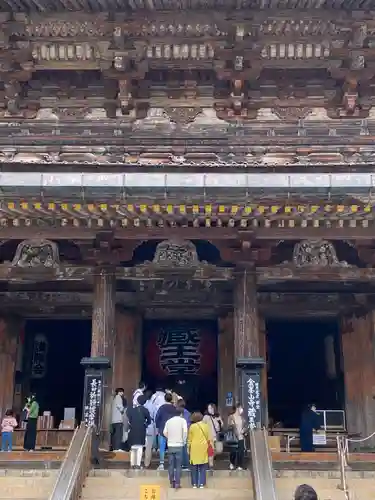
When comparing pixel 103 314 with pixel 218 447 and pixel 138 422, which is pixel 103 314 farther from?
pixel 218 447

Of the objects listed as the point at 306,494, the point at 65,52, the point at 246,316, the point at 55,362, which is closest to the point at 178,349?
the point at 55,362

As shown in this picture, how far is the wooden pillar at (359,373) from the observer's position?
42.3 feet

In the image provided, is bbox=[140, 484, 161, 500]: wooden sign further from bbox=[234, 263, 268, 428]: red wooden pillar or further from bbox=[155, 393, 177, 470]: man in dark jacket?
bbox=[234, 263, 268, 428]: red wooden pillar

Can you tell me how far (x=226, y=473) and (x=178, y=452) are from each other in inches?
40.0

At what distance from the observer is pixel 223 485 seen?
333 inches

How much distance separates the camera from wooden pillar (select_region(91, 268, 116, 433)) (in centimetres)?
1038

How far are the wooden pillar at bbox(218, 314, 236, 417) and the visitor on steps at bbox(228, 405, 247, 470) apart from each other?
3361 mm

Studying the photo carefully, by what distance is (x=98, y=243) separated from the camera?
36.8 feet

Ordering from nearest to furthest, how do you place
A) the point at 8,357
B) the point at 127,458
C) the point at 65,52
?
the point at 127,458 < the point at 65,52 < the point at 8,357

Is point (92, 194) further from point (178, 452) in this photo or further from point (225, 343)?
point (225, 343)

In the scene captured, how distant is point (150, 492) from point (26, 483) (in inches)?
82.3

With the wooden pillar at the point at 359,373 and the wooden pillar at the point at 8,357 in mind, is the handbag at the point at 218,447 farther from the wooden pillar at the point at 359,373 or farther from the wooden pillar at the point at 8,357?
the wooden pillar at the point at 8,357

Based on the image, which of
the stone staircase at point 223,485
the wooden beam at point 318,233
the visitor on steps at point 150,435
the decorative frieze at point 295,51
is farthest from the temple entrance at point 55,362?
the decorative frieze at point 295,51

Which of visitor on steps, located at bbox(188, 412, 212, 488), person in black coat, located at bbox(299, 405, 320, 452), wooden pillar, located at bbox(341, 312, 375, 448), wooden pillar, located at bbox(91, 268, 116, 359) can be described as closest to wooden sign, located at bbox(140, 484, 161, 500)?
visitor on steps, located at bbox(188, 412, 212, 488)
